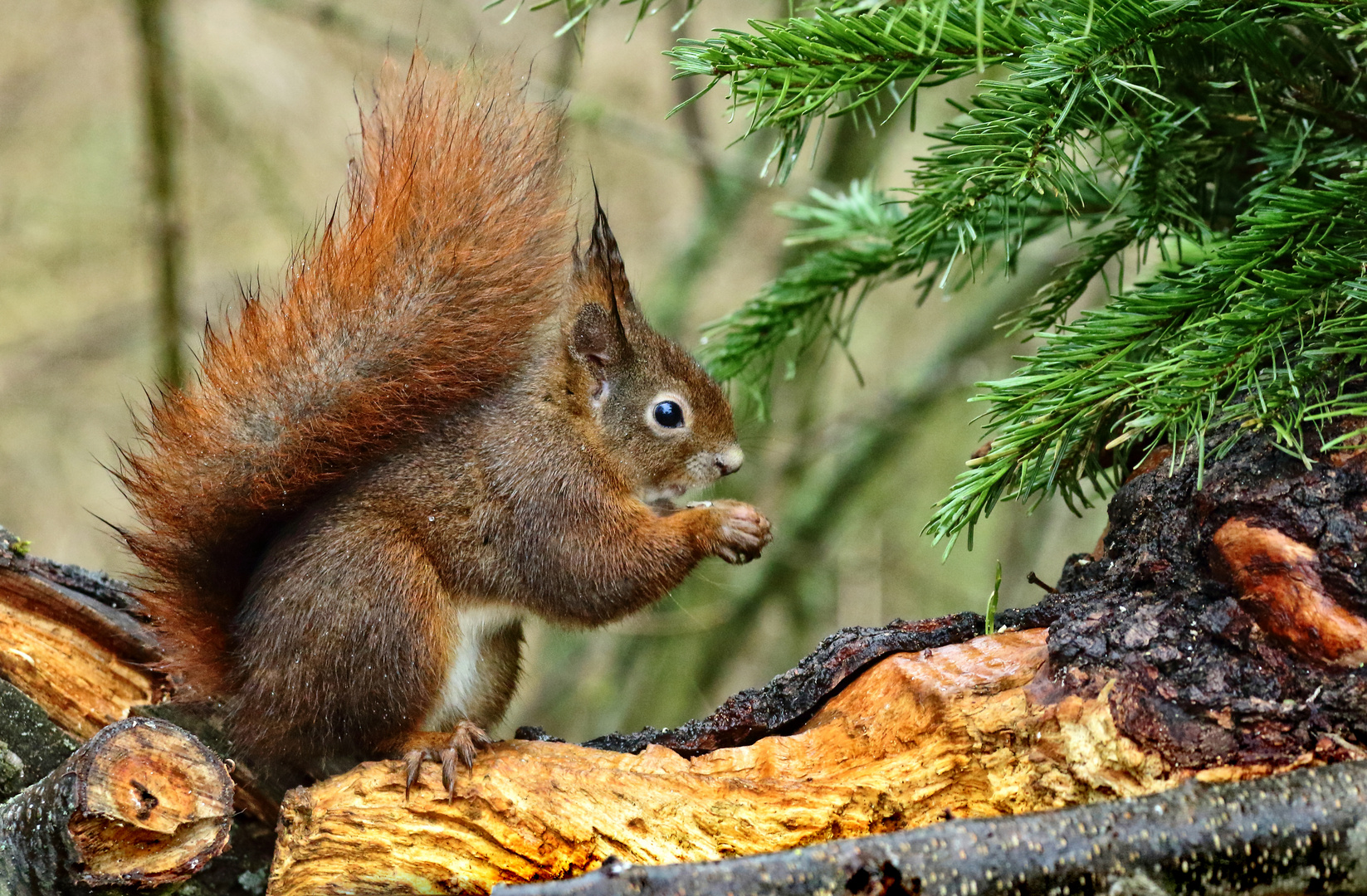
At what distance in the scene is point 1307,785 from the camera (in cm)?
105

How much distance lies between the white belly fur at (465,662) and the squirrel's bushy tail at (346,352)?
0.97 ft

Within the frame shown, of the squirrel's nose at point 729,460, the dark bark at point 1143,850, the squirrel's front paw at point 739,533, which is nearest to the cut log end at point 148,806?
the dark bark at point 1143,850

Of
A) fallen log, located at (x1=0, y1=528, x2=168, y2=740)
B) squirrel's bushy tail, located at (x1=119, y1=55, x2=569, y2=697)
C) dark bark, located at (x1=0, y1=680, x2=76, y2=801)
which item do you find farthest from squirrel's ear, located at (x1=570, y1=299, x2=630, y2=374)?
dark bark, located at (x1=0, y1=680, x2=76, y2=801)

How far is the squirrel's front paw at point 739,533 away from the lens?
192cm

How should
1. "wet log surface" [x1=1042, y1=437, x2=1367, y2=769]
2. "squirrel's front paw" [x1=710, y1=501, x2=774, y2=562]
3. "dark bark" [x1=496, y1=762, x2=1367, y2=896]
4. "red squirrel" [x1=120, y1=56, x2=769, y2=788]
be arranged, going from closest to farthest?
"dark bark" [x1=496, y1=762, x2=1367, y2=896] < "wet log surface" [x1=1042, y1=437, x2=1367, y2=769] < "red squirrel" [x1=120, y1=56, x2=769, y2=788] < "squirrel's front paw" [x1=710, y1=501, x2=774, y2=562]

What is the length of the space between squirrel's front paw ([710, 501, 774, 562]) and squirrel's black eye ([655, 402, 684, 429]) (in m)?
0.20

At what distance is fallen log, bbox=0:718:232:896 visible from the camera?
134 centimetres

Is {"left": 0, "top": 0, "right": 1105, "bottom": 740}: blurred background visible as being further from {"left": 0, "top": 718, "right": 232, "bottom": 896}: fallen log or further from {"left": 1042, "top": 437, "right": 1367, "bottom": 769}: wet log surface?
{"left": 1042, "top": 437, "right": 1367, "bottom": 769}: wet log surface

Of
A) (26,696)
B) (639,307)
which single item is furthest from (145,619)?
(639,307)

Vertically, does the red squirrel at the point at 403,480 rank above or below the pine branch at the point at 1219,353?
above

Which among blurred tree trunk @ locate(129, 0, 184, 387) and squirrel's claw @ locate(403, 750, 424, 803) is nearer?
squirrel's claw @ locate(403, 750, 424, 803)

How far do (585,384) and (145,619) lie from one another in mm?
815

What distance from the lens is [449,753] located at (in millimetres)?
1485

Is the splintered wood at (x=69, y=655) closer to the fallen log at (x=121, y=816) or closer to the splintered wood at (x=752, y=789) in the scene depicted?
the fallen log at (x=121, y=816)
